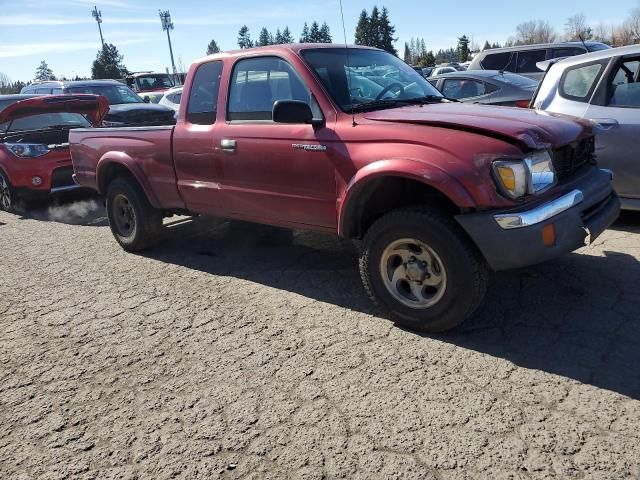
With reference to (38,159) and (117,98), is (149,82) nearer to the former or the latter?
(117,98)

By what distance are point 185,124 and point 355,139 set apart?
1.94 meters

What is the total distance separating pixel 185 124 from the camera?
4781mm

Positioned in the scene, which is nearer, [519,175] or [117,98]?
[519,175]

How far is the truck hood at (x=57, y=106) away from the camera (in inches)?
285

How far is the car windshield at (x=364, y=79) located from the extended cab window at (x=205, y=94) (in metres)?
0.94

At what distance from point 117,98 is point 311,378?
11.5 metres

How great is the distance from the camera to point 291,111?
3.61 m

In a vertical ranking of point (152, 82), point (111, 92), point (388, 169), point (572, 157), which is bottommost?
point (572, 157)

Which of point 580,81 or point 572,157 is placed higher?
point 580,81

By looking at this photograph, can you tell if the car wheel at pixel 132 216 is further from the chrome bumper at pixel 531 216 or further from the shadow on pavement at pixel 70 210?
the chrome bumper at pixel 531 216

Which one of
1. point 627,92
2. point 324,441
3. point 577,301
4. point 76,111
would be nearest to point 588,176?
point 577,301

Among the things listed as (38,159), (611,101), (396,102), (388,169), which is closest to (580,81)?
(611,101)

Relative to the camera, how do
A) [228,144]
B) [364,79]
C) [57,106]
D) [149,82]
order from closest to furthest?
[364,79], [228,144], [57,106], [149,82]

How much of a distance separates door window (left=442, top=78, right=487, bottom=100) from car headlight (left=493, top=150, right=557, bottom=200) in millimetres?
5523
